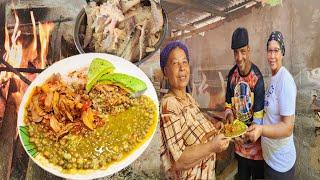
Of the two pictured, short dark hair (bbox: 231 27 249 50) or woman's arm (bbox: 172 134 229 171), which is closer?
woman's arm (bbox: 172 134 229 171)

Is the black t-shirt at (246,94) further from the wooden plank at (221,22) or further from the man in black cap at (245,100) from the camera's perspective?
the wooden plank at (221,22)

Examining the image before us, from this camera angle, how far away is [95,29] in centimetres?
271

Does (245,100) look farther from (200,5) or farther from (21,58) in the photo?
(21,58)

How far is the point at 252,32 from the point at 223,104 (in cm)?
54

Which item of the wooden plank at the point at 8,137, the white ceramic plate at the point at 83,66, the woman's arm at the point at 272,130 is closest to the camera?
the white ceramic plate at the point at 83,66

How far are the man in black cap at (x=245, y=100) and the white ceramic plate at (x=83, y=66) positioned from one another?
531mm

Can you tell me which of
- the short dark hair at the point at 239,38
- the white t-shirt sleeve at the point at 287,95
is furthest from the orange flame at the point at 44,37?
the white t-shirt sleeve at the point at 287,95

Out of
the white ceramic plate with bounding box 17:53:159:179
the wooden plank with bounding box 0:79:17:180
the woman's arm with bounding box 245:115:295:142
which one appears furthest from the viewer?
the woman's arm with bounding box 245:115:295:142

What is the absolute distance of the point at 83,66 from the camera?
8.73 ft

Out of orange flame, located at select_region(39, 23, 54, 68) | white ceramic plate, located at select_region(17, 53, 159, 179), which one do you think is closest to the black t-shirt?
white ceramic plate, located at select_region(17, 53, 159, 179)

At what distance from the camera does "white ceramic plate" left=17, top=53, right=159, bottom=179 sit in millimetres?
2477

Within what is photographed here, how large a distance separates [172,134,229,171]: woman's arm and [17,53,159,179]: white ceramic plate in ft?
0.86

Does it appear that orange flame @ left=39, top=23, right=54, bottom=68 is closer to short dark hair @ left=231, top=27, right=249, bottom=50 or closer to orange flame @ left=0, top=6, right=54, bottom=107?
orange flame @ left=0, top=6, right=54, bottom=107

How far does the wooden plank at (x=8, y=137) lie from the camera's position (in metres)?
2.59
